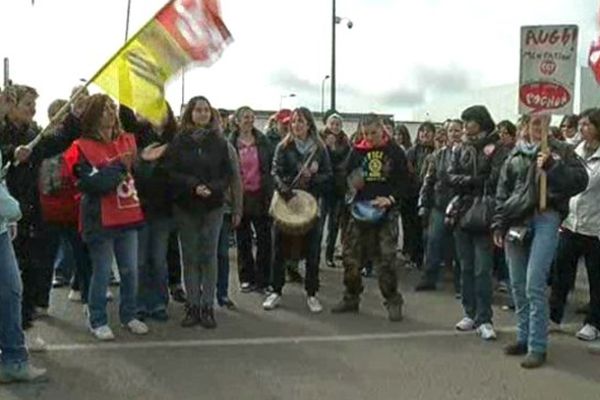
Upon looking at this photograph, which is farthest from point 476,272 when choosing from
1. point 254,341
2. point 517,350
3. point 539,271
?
point 254,341

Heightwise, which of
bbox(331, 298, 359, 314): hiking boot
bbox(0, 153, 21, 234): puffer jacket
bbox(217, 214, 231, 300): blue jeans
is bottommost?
bbox(331, 298, 359, 314): hiking boot

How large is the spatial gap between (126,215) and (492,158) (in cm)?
319

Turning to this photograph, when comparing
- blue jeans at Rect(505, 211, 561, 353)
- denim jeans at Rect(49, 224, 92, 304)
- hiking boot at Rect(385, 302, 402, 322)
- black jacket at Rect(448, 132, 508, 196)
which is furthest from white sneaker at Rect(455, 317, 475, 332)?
denim jeans at Rect(49, 224, 92, 304)

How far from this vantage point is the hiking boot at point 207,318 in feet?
24.4

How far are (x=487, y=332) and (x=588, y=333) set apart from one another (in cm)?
90

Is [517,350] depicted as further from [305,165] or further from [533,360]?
[305,165]

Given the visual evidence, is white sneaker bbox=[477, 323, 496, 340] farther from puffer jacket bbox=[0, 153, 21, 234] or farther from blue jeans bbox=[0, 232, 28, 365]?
puffer jacket bbox=[0, 153, 21, 234]

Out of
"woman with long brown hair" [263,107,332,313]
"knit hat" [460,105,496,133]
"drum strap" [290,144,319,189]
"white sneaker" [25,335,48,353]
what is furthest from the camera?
"drum strap" [290,144,319,189]

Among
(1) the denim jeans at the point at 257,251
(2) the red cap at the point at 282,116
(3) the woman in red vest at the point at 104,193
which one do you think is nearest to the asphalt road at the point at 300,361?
(3) the woman in red vest at the point at 104,193

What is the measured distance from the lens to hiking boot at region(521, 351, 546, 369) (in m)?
6.25

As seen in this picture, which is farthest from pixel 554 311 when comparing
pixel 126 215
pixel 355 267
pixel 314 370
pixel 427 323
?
pixel 126 215

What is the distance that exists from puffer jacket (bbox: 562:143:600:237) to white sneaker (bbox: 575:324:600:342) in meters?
0.81

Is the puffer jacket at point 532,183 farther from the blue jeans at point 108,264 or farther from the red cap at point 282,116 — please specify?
the red cap at point 282,116

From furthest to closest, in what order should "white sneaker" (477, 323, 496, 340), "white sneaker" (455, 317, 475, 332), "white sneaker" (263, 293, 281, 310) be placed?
1. "white sneaker" (263, 293, 281, 310)
2. "white sneaker" (455, 317, 475, 332)
3. "white sneaker" (477, 323, 496, 340)
